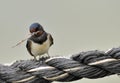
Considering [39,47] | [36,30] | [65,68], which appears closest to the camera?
[65,68]

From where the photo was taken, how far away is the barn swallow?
27.1 inches

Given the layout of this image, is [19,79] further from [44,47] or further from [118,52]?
[44,47]

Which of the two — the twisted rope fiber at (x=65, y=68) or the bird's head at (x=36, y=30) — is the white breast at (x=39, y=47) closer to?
the bird's head at (x=36, y=30)

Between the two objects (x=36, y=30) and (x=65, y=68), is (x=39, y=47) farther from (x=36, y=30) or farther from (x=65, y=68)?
(x=65, y=68)

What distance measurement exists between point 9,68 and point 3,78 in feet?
0.04

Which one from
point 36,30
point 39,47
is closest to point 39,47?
point 39,47

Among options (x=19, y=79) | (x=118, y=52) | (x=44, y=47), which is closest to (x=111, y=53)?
(x=118, y=52)

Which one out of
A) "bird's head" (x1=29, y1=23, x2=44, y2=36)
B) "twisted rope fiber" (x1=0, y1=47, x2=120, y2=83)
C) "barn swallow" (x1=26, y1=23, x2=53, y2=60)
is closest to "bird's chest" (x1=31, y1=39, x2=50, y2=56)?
"barn swallow" (x1=26, y1=23, x2=53, y2=60)

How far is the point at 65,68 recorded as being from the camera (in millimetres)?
420

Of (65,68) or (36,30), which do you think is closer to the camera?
(65,68)

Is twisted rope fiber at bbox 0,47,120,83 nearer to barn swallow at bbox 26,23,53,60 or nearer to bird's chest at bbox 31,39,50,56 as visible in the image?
barn swallow at bbox 26,23,53,60

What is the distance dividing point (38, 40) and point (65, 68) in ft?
1.17

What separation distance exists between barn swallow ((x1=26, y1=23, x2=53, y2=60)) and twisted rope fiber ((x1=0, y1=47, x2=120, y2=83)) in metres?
0.22

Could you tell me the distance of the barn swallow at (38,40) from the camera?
688 mm
